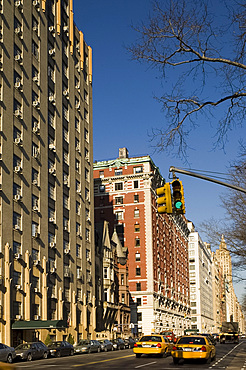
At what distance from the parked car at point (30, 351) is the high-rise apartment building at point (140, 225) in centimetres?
5487

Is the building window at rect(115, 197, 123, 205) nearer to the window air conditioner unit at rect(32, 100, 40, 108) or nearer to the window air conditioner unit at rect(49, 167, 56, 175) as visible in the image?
the window air conditioner unit at rect(49, 167, 56, 175)

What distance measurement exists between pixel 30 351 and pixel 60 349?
5.80 m

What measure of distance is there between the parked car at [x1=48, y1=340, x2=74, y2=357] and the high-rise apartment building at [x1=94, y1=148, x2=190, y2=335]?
49005 millimetres

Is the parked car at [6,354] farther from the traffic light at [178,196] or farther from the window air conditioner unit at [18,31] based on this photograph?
the window air conditioner unit at [18,31]

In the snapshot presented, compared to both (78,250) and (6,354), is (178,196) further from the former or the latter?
(78,250)

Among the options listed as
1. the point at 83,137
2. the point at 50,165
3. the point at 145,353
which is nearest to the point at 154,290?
the point at 83,137

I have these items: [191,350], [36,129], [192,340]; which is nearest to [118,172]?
[36,129]

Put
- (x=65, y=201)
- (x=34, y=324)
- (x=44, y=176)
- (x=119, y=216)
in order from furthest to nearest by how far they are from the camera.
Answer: (x=119, y=216) → (x=65, y=201) → (x=44, y=176) → (x=34, y=324)

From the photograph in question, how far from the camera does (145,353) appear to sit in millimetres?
35375

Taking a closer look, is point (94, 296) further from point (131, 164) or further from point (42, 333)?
point (131, 164)

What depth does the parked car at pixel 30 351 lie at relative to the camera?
37.6 meters

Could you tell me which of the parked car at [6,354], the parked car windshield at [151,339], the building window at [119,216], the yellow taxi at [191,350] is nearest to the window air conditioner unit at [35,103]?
the parked car at [6,354]

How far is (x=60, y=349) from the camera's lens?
43.9 metres

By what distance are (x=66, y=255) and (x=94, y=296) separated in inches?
455
